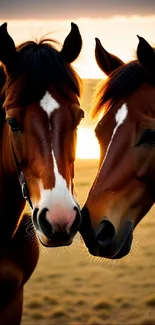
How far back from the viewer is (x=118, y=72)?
436 centimetres

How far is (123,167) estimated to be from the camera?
153 inches

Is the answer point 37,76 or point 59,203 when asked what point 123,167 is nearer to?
point 59,203

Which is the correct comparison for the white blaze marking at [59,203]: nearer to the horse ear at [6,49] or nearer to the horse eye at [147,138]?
the horse eye at [147,138]

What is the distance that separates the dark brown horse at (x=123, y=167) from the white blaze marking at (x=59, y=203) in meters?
0.19

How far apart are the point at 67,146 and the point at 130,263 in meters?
7.35

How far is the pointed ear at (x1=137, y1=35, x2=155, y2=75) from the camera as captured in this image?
3.98 m

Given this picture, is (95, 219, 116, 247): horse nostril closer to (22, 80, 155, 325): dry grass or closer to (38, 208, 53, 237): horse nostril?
(38, 208, 53, 237): horse nostril

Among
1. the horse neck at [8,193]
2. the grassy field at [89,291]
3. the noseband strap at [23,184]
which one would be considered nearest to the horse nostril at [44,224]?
the noseband strap at [23,184]

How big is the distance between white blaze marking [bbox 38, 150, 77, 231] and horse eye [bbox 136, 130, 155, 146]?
0.66 meters

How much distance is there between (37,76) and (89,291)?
5834 mm

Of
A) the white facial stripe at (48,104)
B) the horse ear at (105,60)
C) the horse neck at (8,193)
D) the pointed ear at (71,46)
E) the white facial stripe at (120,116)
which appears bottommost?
the horse neck at (8,193)

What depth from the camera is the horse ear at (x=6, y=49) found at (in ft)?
13.5

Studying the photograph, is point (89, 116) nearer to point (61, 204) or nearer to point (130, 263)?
point (61, 204)

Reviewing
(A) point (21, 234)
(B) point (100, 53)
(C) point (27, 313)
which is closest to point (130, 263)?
(C) point (27, 313)
